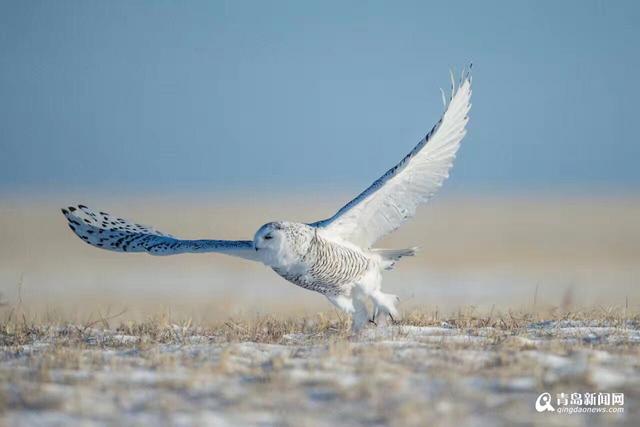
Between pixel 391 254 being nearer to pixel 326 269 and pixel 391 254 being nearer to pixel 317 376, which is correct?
pixel 326 269

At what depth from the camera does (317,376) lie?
6.47 metres

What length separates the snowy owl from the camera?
927 centimetres

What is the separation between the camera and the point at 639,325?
9.26m

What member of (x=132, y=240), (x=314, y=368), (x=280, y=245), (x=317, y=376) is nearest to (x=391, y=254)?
(x=280, y=245)

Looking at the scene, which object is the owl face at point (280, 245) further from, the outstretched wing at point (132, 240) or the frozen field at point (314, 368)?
the frozen field at point (314, 368)

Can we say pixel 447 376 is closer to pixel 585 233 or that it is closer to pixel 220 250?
pixel 220 250

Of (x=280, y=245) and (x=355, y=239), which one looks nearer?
(x=280, y=245)

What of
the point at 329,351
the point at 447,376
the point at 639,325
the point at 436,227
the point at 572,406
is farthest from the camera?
the point at 436,227

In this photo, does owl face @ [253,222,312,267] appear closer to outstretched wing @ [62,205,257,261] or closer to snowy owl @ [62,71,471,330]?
snowy owl @ [62,71,471,330]

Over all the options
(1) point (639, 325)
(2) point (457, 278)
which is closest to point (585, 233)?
(2) point (457, 278)

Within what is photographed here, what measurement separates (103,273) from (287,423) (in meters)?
22.8

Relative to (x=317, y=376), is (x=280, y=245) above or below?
above

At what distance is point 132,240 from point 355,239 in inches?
102

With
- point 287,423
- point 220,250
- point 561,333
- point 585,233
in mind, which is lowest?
point 287,423
